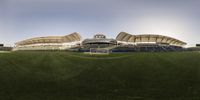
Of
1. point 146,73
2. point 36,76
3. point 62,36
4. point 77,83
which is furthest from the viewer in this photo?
point 62,36

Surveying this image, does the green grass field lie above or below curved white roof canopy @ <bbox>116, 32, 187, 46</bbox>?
below

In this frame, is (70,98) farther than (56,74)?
No

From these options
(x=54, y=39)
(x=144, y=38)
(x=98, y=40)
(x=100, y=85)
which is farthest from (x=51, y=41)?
(x=100, y=85)

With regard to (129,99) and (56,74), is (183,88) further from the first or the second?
(56,74)

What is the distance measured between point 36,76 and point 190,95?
33.7ft

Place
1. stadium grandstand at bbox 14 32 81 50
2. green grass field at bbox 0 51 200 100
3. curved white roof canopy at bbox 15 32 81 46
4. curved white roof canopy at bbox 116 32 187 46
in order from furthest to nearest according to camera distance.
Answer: stadium grandstand at bbox 14 32 81 50
curved white roof canopy at bbox 15 32 81 46
curved white roof canopy at bbox 116 32 187 46
green grass field at bbox 0 51 200 100

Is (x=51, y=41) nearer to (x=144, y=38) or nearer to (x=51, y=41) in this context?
(x=51, y=41)

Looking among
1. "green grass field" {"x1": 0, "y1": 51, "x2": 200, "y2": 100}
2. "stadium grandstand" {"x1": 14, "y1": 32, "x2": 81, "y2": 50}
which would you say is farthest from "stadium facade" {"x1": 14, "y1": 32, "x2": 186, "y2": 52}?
"green grass field" {"x1": 0, "y1": 51, "x2": 200, "y2": 100}

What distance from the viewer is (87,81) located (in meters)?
16.1

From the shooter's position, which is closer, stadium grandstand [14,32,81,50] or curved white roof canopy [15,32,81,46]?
curved white roof canopy [15,32,81,46]

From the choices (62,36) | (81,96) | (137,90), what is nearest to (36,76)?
(81,96)

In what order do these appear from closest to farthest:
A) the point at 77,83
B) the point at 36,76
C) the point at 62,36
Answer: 1. the point at 77,83
2. the point at 36,76
3. the point at 62,36

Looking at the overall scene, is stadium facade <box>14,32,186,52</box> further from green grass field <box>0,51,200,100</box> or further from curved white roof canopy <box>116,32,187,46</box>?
green grass field <box>0,51,200,100</box>

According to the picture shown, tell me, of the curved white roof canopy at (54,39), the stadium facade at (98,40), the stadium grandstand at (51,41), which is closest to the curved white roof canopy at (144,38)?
the stadium facade at (98,40)
